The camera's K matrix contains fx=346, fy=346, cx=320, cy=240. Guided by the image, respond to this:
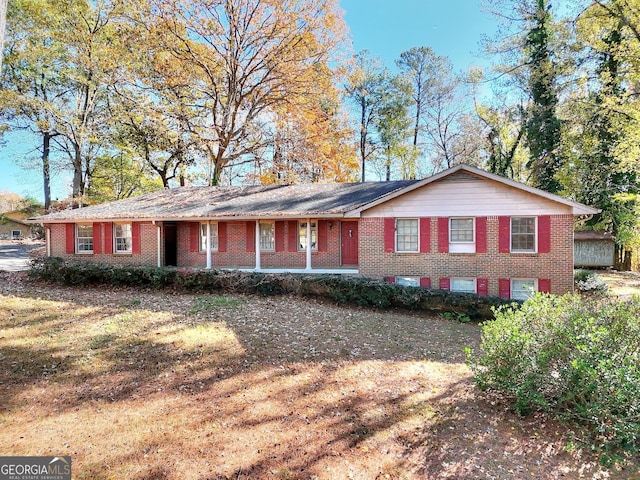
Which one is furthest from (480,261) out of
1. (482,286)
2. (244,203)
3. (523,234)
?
(244,203)

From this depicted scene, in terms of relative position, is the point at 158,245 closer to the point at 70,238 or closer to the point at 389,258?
the point at 70,238

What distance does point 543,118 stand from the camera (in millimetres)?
22219

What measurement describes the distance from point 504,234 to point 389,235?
159 inches

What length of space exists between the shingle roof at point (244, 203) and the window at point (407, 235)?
1.51 meters

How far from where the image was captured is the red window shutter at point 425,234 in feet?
42.9

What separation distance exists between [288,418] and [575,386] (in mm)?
3470

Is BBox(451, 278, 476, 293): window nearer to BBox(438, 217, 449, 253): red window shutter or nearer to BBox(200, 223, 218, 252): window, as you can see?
BBox(438, 217, 449, 253): red window shutter

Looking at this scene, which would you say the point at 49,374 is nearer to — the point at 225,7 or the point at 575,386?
the point at 575,386

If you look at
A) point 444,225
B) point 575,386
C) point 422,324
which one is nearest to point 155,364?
point 575,386

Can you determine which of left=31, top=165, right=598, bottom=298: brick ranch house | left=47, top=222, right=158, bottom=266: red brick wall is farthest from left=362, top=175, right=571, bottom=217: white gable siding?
left=47, top=222, right=158, bottom=266: red brick wall

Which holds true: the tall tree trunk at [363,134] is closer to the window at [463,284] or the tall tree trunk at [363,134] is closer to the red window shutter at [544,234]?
the window at [463,284]

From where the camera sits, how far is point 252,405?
4.79 m

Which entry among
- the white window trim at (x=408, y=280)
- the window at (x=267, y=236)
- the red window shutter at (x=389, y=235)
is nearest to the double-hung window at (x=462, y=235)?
the white window trim at (x=408, y=280)

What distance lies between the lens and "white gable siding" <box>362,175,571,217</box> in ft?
39.9
